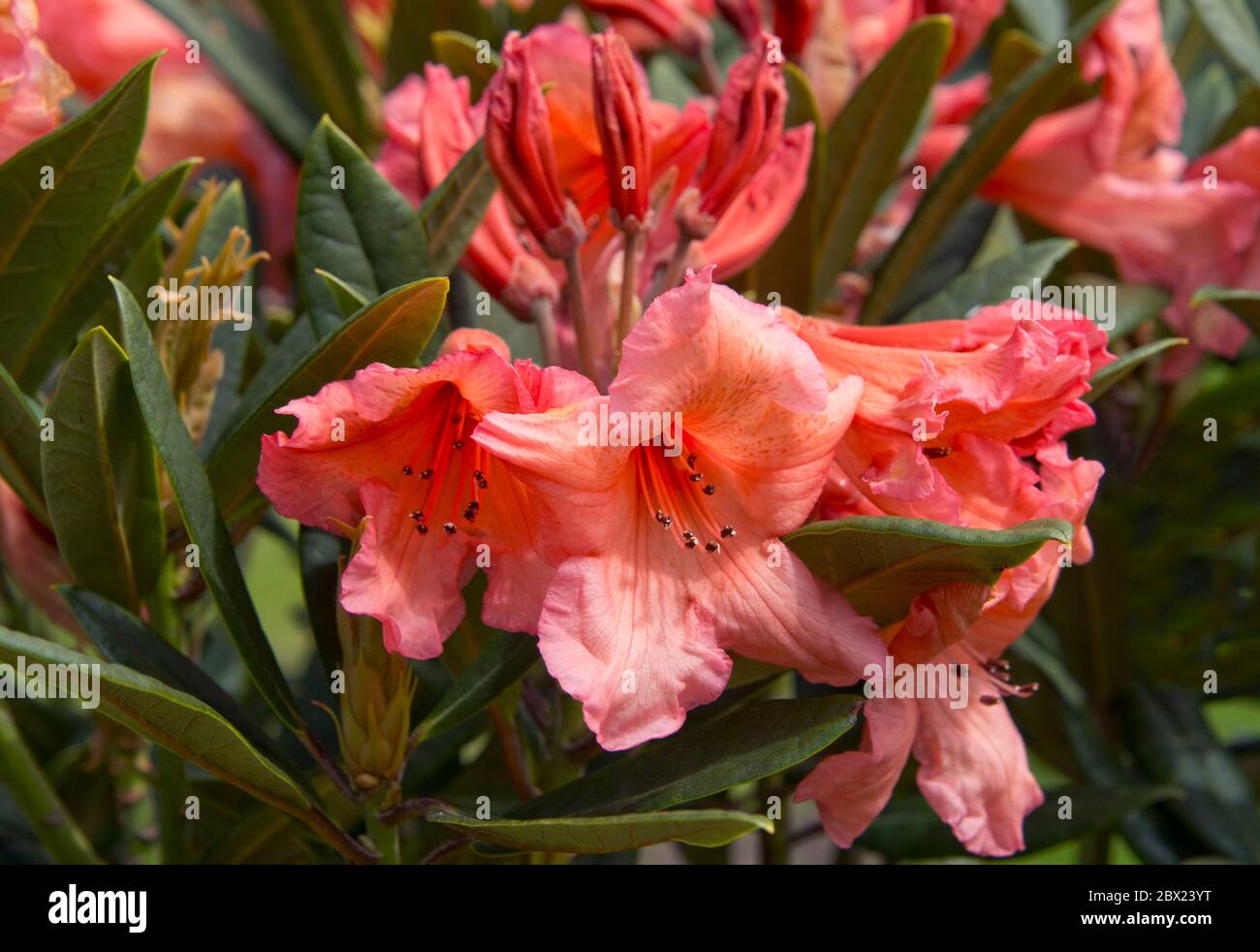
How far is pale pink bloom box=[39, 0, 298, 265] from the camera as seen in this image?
165 cm

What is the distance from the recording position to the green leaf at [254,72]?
153cm

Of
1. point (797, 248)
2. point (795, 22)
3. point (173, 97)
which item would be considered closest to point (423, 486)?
point (797, 248)

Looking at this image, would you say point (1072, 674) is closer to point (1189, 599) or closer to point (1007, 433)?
point (1189, 599)

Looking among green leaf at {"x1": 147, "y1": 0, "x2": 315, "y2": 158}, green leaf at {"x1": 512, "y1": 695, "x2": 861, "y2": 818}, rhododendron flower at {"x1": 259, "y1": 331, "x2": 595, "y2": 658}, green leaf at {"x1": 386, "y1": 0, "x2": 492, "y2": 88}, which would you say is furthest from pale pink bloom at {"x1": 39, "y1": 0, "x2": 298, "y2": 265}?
green leaf at {"x1": 512, "y1": 695, "x2": 861, "y2": 818}

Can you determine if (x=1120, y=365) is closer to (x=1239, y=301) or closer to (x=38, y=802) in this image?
(x=1239, y=301)

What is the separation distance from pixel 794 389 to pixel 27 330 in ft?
1.79

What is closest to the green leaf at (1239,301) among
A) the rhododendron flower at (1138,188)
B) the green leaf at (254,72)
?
the rhododendron flower at (1138,188)

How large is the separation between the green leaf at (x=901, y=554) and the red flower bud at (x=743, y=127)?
256mm

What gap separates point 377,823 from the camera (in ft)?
2.73

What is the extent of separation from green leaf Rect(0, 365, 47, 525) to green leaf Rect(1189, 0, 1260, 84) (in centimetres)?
103

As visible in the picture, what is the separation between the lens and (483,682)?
82 cm

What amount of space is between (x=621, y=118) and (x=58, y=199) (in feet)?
1.22

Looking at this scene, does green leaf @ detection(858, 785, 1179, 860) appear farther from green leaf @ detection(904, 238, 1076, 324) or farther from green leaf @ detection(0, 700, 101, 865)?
green leaf @ detection(0, 700, 101, 865)
